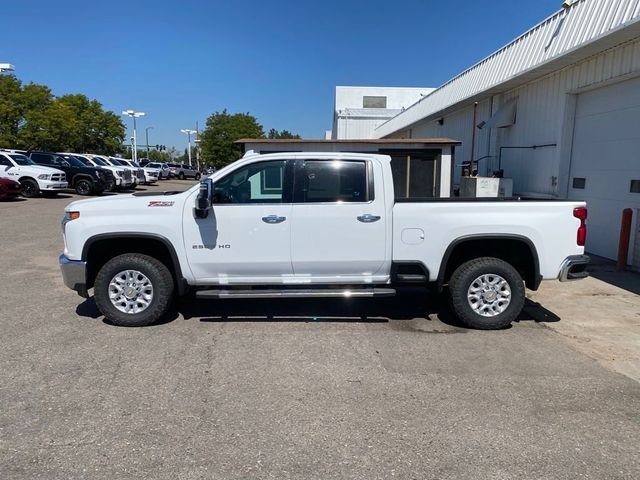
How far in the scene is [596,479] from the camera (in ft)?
9.29

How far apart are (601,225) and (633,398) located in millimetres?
6719

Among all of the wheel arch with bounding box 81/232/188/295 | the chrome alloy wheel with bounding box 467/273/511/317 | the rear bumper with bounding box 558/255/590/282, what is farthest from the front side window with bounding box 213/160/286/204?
the rear bumper with bounding box 558/255/590/282

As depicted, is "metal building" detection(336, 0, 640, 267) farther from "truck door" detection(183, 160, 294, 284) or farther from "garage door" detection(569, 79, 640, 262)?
"truck door" detection(183, 160, 294, 284)

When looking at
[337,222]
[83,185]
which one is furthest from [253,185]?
[83,185]

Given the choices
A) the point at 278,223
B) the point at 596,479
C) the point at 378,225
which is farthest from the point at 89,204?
the point at 596,479

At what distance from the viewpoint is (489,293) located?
17.7 feet

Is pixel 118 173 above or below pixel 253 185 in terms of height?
above

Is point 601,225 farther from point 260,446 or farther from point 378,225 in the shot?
point 260,446

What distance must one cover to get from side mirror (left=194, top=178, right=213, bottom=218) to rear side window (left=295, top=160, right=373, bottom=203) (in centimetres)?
94

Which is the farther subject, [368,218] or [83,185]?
[83,185]

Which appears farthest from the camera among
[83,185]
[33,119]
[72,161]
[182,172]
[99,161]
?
[182,172]

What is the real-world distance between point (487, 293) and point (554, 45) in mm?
6745

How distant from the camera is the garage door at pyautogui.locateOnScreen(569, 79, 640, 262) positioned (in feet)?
28.4

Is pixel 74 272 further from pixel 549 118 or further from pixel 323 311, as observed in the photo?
pixel 549 118
